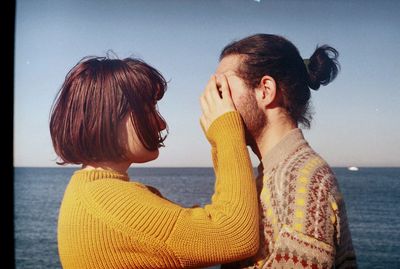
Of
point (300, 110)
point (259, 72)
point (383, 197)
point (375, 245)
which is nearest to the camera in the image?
point (259, 72)

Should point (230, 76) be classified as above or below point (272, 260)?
above

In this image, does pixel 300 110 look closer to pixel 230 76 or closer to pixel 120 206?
pixel 230 76

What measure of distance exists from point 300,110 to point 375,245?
25.1m

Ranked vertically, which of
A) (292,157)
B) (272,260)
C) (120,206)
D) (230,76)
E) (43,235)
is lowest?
(43,235)

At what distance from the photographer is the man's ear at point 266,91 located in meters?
1.32

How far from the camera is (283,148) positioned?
4.13ft

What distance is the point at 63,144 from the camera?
127 centimetres

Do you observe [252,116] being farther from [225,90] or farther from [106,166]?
[106,166]

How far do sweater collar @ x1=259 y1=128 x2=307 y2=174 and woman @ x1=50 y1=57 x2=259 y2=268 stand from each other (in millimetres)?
158

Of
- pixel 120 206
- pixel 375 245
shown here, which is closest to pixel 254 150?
pixel 120 206

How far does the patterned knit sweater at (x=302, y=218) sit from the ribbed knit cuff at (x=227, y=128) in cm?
18

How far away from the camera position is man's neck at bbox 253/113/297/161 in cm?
132

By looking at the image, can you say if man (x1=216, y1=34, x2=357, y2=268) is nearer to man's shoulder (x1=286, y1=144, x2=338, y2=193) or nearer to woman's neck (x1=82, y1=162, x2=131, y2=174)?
man's shoulder (x1=286, y1=144, x2=338, y2=193)

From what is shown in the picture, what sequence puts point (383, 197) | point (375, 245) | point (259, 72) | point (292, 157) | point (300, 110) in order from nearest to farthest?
point (292, 157)
point (259, 72)
point (300, 110)
point (375, 245)
point (383, 197)
